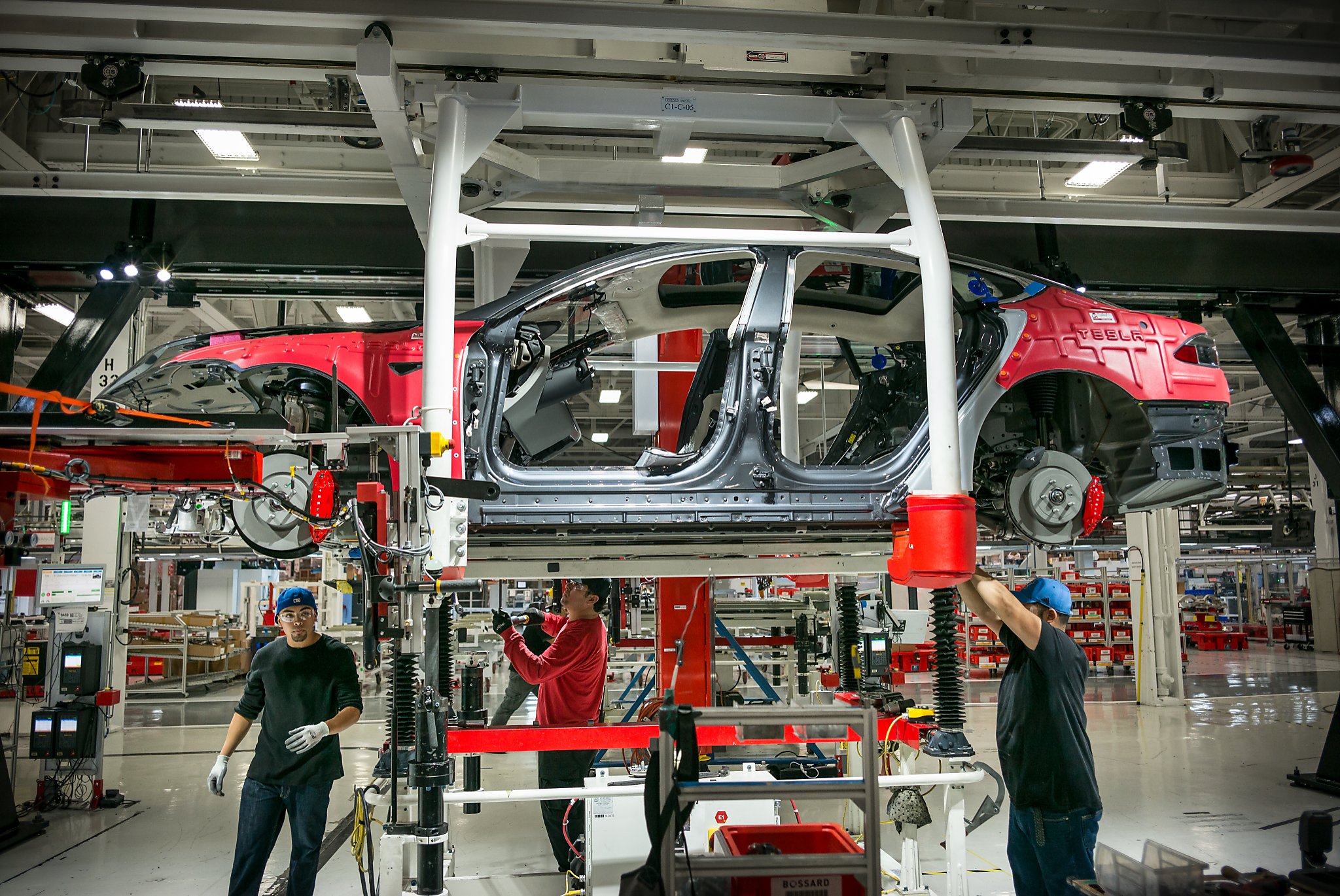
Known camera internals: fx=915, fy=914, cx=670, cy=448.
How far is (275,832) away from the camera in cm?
396

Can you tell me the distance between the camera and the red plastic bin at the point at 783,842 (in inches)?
102

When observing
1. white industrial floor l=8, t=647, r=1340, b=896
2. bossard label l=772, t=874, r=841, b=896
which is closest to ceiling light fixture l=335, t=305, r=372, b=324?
white industrial floor l=8, t=647, r=1340, b=896

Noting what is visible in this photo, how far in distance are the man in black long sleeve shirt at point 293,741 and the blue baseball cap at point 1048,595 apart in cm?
288

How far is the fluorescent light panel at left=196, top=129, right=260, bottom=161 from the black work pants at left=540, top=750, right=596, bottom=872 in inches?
154

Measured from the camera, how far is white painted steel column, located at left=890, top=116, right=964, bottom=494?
140 inches

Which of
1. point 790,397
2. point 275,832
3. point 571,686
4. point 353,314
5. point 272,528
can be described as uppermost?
point 353,314

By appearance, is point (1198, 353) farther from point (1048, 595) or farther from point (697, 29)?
point (697, 29)

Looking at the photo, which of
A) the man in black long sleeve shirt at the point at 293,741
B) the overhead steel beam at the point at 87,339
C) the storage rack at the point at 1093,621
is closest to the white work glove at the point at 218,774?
the man in black long sleeve shirt at the point at 293,741

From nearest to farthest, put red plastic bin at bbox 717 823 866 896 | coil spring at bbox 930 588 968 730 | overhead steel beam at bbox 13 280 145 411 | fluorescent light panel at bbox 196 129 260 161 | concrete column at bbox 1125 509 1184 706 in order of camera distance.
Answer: red plastic bin at bbox 717 823 866 896, coil spring at bbox 930 588 968 730, overhead steel beam at bbox 13 280 145 411, fluorescent light panel at bbox 196 129 260 161, concrete column at bbox 1125 509 1184 706

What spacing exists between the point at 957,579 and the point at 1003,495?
1.26 meters

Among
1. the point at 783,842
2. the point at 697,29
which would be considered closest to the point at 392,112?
the point at 697,29

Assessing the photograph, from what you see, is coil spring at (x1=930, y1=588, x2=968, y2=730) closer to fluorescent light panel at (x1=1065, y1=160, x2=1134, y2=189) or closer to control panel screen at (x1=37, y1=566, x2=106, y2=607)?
fluorescent light panel at (x1=1065, y1=160, x2=1134, y2=189)

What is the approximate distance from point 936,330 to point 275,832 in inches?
139

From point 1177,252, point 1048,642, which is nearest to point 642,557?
point 1048,642
